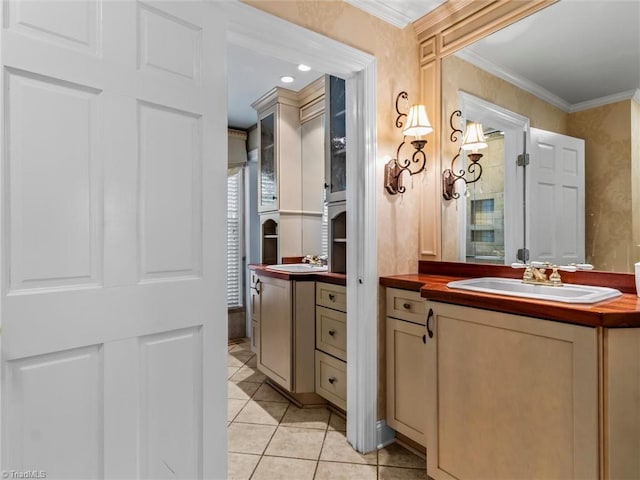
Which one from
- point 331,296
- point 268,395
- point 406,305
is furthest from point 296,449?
point 406,305

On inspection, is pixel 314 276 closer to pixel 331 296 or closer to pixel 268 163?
pixel 331 296

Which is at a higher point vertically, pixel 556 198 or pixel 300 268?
pixel 556 198

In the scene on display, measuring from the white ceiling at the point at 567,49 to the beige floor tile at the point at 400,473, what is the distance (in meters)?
1.95

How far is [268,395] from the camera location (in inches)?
109

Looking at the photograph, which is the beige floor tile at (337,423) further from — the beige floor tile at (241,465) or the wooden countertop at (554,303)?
the wooden countertop at (554,303)

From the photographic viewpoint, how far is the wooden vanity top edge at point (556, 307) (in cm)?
115

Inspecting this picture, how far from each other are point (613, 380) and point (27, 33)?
80.7 inches

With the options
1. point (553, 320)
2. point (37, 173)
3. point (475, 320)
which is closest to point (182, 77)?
point (37, 173)

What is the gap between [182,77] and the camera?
136 cm

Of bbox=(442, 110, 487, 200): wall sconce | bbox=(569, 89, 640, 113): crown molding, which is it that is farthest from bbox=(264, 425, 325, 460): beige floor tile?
bbox=(569, 89, 640, 113): crown molding

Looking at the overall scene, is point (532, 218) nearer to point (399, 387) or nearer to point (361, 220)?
point (361, 220)

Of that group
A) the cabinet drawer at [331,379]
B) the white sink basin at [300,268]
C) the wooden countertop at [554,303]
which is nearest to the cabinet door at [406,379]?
the wooden countertop at [554,303]

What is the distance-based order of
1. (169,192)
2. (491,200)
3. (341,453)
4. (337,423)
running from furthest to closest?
(337,423), (491,200), (341,453), (169,192)

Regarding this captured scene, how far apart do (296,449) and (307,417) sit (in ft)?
1.30
